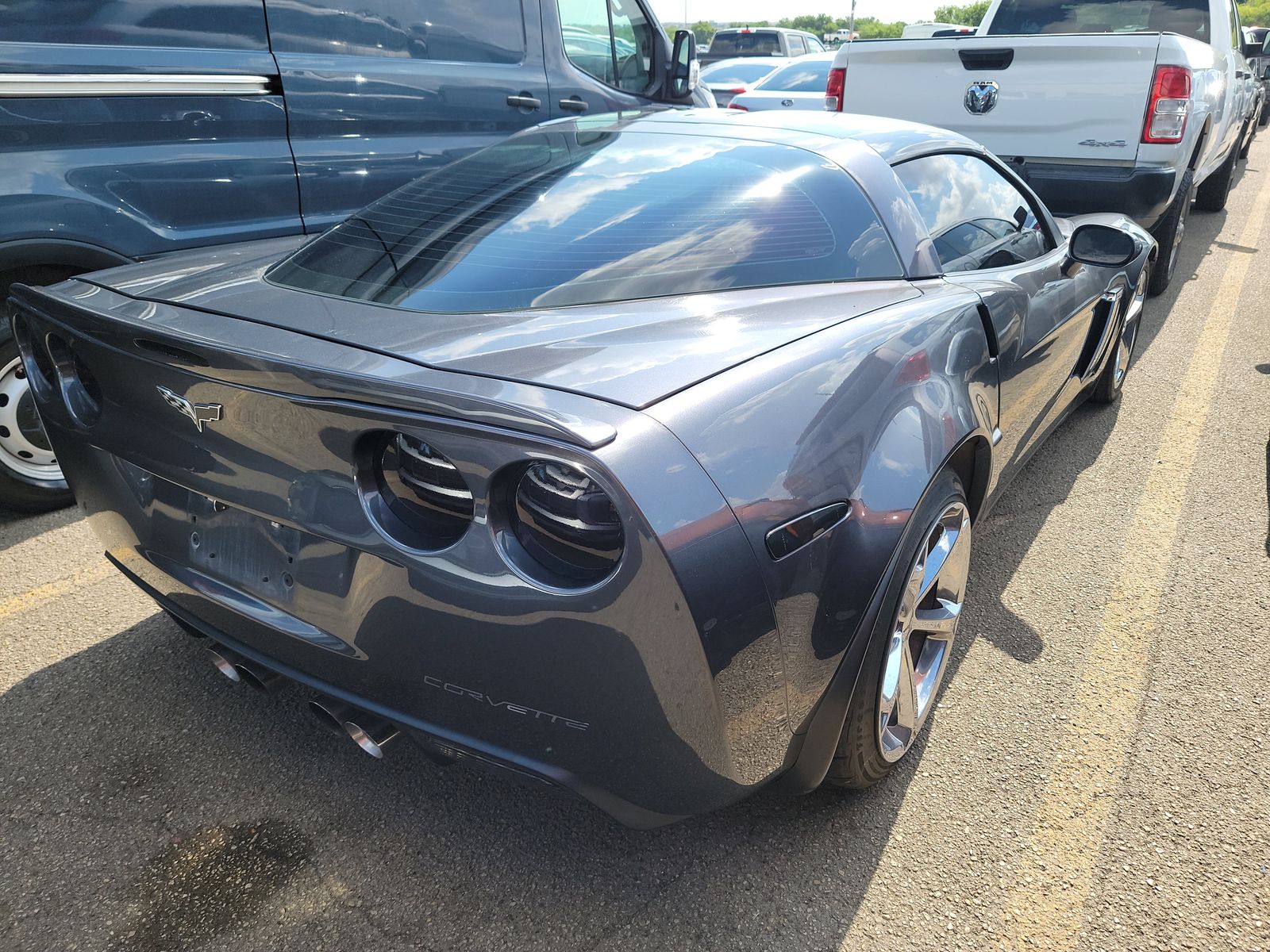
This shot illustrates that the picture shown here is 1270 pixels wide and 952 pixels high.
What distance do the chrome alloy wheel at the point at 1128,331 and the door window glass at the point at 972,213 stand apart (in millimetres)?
1260

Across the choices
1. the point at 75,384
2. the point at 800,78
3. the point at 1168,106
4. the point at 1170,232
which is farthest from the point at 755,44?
the point at 75,384

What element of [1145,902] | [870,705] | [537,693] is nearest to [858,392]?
[870,705]

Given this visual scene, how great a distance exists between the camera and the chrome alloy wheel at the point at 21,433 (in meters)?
3.29

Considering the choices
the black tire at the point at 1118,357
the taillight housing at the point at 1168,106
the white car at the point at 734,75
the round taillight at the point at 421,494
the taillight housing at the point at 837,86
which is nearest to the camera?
the round taillight at the point at 421,494

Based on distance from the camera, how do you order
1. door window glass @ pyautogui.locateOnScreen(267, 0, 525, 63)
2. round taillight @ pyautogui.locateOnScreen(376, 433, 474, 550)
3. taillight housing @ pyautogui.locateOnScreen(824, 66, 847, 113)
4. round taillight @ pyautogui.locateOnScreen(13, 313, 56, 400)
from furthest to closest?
taillight housing @ pyautogui.locateOnScreen(824, 66, 847, 113) < door window glass @ pyautogui.locateOnScreen(267, 0, 525, 63) < round taillight @ pyautogui.locateOnScreen(13, 313, 56, 400) < round taillight @ pyautogui.locateOnScreen(376, 433, 474, 550)

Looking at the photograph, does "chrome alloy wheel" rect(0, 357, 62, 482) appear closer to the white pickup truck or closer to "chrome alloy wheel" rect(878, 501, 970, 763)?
"chrome alloy wheel" rect(878, 501, 970, 763)

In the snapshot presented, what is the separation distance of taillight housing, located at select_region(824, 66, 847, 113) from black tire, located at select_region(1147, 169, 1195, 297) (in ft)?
7.40

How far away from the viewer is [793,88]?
35.6ft

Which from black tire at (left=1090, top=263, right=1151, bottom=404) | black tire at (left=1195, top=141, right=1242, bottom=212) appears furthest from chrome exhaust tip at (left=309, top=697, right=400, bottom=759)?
black tire at (left=1195, top=141, right=1242, bottom=212)

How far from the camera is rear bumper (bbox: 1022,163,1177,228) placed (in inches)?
215

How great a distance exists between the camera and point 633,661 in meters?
1.45

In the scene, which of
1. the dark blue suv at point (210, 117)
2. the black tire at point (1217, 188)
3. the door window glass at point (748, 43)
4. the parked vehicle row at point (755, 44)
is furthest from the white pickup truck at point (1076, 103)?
the door window glass at point (748, 43)

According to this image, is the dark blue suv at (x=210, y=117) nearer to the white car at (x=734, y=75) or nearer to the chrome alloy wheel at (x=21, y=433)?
the chrome alloy wheel at (x=21, y=433)

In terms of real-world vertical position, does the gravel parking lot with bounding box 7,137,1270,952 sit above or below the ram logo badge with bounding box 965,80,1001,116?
below
